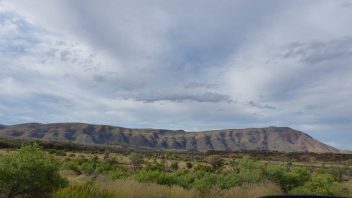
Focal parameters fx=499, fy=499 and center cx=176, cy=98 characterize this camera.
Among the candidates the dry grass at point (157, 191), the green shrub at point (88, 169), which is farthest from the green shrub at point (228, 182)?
the green shrub at point (88, 169)

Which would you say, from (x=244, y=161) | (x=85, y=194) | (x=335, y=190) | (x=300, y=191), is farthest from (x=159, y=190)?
(x=244, y=161)

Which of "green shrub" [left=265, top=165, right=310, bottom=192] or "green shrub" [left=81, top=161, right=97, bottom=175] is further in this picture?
"green shrub" [left=81, top=161, right=97, bottom=175]

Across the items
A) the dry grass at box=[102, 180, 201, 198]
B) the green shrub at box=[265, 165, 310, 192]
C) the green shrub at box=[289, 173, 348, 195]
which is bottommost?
the dry grass at box=[102, 180, 201, 198]

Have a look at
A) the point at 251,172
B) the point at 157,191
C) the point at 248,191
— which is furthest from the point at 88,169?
the point at 157,191

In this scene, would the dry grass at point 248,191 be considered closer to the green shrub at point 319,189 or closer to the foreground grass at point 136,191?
the foreground grass at point 136,191

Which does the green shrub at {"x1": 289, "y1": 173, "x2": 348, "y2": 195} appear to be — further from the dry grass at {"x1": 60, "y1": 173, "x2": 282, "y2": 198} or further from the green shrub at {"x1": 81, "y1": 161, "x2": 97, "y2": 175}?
the green shrub at {"x1": 81, "y1": 161, "x2": 97, "y2": 175}

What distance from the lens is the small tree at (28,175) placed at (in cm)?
1425

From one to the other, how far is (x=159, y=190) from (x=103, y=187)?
197cm

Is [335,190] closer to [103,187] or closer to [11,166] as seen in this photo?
[103,187]

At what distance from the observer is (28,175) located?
567 inches

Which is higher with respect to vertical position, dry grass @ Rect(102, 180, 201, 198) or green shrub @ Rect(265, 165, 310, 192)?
green shrub @ Rect(265, 165, 310, 192)

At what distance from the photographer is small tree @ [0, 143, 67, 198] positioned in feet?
46.8

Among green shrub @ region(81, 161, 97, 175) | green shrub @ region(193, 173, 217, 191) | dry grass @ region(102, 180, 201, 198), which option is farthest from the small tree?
green shrub @ region(81, 161, 97, 175)

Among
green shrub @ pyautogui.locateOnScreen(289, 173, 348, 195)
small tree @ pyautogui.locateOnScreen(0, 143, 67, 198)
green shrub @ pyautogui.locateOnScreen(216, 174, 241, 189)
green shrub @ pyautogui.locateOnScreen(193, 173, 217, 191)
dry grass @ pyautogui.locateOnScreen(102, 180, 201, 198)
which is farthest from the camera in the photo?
green shrub @ pyautogui.locateOnScreen(289, 173, 348, 195)
